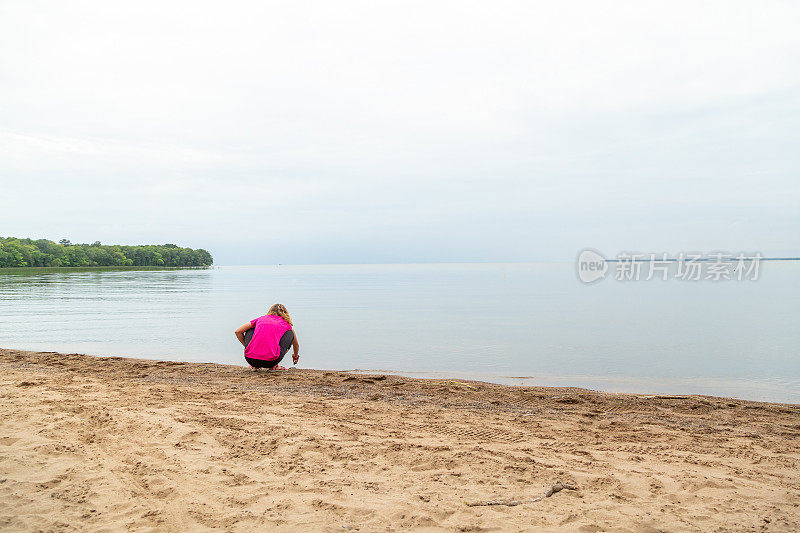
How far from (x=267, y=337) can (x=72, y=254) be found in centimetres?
16357

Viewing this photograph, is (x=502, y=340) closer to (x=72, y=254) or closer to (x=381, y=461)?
(x=381, y=461)

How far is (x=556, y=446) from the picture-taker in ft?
18.6

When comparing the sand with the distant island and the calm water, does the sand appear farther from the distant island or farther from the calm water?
the distant island

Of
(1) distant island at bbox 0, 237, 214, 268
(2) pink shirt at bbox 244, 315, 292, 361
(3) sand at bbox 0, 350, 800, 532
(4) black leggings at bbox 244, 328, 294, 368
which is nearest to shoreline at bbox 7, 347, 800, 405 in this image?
(4) black leggings at bbox 244, 328, 294, 368

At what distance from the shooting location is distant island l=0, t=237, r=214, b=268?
12799cm

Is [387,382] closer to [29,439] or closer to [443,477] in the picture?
[443,477]

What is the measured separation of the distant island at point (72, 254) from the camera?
12799 centimetres

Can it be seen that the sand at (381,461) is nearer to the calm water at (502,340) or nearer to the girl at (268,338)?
the girl at (268,338)

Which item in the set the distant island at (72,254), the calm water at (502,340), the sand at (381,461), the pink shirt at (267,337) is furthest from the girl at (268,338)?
the distant island at (72,254)

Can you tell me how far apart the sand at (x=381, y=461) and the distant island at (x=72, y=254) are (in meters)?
149

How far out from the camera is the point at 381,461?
5.12m

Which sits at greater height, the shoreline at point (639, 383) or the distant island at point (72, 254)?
the distant island at point (72, 254)

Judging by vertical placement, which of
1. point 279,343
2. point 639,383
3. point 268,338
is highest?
point 268,338

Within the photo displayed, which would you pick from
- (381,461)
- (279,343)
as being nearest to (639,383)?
(279,343)
